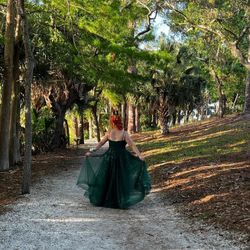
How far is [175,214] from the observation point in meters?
7.93

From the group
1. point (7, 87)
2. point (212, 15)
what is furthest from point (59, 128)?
point (7, 87)

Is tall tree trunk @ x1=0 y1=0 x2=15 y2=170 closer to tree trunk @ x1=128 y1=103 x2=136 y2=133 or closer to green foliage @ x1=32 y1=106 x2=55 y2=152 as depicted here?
green foliage @ x1=32 y1=106 x2=55 y2=152

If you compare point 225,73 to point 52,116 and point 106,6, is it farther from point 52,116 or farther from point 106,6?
point 106,6

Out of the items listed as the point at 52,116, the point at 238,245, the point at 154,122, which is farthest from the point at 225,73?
the point at 238,245

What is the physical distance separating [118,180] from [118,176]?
0.08 metres

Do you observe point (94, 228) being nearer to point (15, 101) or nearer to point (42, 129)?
point (15, 101)

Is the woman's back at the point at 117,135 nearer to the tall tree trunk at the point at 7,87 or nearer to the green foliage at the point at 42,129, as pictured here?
the tall tree trunk at the point at 7,87

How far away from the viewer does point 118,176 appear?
Answer: 27.9ft

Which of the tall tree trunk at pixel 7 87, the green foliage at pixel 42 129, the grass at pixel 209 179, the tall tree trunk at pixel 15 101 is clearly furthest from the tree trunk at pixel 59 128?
the tall tree trunk at pixel 7 87

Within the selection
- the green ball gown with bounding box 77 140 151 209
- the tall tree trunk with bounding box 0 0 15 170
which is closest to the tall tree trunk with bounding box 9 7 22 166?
the tall tree trunk with bounding box 0 0 15 170

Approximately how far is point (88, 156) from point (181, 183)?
2583mm

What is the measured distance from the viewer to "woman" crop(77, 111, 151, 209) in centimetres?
850

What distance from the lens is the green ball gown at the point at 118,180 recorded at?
848 centimetres

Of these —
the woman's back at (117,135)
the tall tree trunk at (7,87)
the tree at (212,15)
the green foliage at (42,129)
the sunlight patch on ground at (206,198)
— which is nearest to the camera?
the sunlight patch on ground at (206,198)
